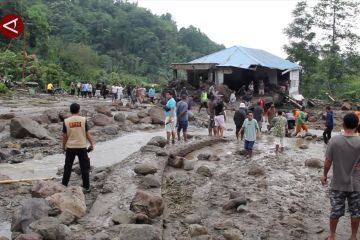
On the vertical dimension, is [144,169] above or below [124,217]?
above

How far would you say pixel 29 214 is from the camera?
6.16 metres

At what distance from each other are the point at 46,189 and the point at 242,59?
85.3 ft

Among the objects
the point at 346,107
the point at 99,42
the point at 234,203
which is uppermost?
the point at 99,42

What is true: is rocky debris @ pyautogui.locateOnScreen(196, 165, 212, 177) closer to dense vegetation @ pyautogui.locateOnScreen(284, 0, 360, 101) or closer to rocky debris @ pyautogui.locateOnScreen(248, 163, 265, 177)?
rocky debris @ pyautogui.locateOnScreen(248, 163, 265, 177)

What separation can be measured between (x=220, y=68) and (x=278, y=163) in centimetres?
1946

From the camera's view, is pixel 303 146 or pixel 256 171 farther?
pixel 303 146

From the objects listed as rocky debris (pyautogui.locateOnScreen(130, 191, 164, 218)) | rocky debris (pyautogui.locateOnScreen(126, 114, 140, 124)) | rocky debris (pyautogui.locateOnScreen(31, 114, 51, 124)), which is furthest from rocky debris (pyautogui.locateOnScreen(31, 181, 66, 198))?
rocky debris (pyautogui.locateOnScreen(126, 114, 140, 124))

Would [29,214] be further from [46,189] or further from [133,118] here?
[133,118]

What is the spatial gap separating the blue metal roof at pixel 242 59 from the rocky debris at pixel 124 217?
24755mm

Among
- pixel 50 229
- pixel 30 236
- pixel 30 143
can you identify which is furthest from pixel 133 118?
pixel 30 236

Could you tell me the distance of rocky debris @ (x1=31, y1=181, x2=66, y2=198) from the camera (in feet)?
23.8

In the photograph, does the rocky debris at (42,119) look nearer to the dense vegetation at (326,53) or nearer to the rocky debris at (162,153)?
the rocky debris at (162,153)

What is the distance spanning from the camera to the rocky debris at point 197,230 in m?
Answer: 6.41

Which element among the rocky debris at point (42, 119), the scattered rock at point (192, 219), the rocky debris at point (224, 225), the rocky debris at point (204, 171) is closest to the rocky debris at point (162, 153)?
the rocky debris at point (204, 171)
